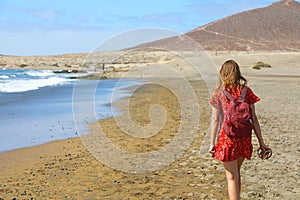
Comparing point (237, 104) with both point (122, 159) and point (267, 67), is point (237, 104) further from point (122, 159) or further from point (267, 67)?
point (267, 67)

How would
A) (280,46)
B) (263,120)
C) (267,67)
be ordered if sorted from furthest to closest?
1. (280,46)
2. (267,67)
3. (263,120)

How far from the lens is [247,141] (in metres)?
4.86

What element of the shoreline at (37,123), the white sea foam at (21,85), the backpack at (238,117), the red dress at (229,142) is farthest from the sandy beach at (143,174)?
the white sea foam at (21,85)

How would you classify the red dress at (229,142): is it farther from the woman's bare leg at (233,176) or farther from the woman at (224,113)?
the woman's bare leg at (233,176)

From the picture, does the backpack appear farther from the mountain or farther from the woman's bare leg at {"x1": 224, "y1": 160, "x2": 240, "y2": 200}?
the mountain

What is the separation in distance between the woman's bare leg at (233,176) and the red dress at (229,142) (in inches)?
4.7

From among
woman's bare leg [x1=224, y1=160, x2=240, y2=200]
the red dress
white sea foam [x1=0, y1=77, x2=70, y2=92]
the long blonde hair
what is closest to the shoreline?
woman's bare leg [x1=224, y1=160, x2=240, y2=200]

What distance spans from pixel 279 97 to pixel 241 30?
104277mm

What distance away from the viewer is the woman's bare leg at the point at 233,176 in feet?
16.3

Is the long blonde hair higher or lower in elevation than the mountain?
lower

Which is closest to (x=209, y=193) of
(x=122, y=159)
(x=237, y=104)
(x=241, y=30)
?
(x=237, y=104)

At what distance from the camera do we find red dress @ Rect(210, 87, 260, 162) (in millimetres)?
4773

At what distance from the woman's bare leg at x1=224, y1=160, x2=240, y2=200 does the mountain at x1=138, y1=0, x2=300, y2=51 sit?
94575 millimetres

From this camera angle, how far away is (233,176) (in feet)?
16.5
